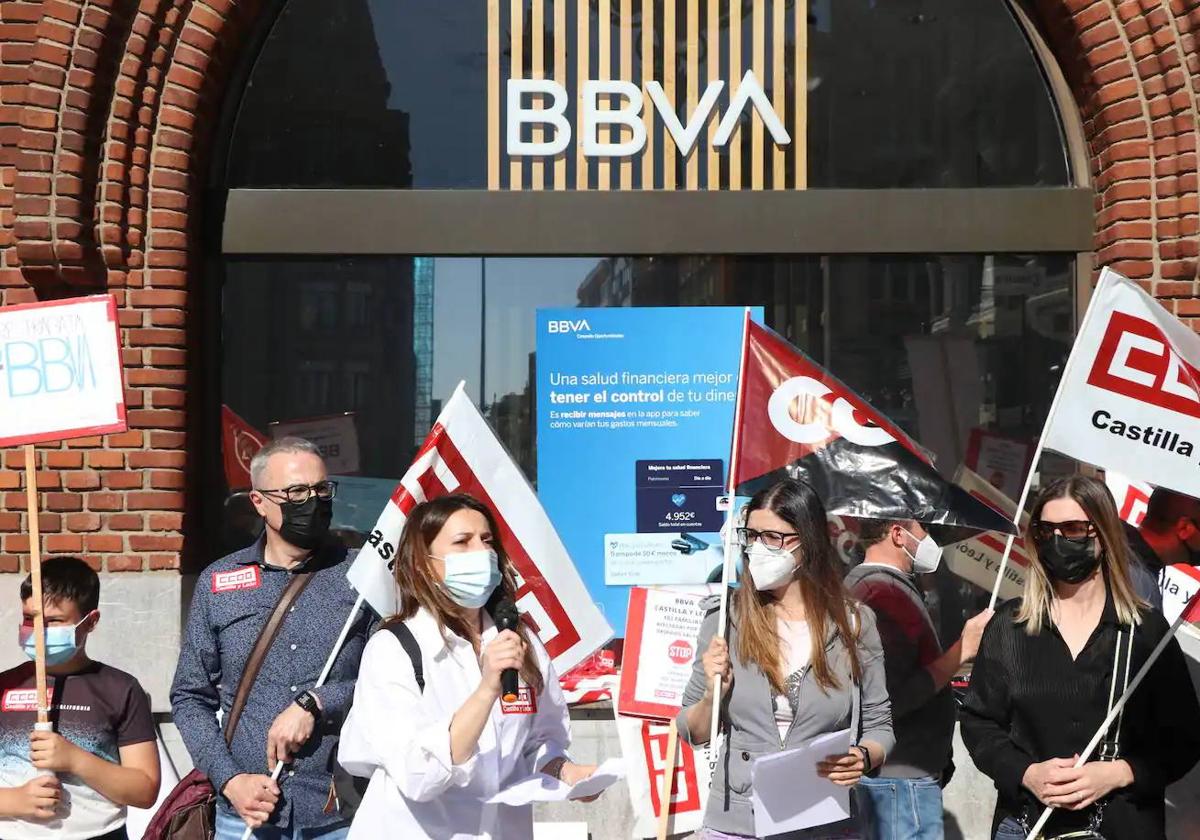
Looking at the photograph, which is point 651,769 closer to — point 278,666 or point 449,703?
point 278,666

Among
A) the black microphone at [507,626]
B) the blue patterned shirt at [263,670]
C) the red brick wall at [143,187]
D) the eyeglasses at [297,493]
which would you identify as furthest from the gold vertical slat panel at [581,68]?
the black microphone at [507,626]

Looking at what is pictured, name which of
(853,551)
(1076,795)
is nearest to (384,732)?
(1076,795)

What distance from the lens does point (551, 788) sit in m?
3.66

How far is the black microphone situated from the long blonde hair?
64.0 inches

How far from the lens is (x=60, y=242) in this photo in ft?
21.5

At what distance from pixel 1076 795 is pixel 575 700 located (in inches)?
129

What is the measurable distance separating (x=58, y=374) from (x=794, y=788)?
2.80 m

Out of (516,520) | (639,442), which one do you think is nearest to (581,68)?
(639,442)

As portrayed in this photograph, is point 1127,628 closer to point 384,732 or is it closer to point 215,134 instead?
point 384,732

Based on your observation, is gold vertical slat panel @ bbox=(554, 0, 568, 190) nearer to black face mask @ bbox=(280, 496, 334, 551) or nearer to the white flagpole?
black face mask @ bbox=(280, 496, 334, 551)

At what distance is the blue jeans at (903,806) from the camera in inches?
190

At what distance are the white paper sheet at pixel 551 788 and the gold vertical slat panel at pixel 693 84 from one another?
4.20m

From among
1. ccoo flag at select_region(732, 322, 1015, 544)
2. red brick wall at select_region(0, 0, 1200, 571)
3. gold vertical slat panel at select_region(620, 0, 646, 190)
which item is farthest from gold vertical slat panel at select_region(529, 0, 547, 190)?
ccoo flag at select_region(732, 322, 1015, 544)

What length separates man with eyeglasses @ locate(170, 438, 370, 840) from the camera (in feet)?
13.6
